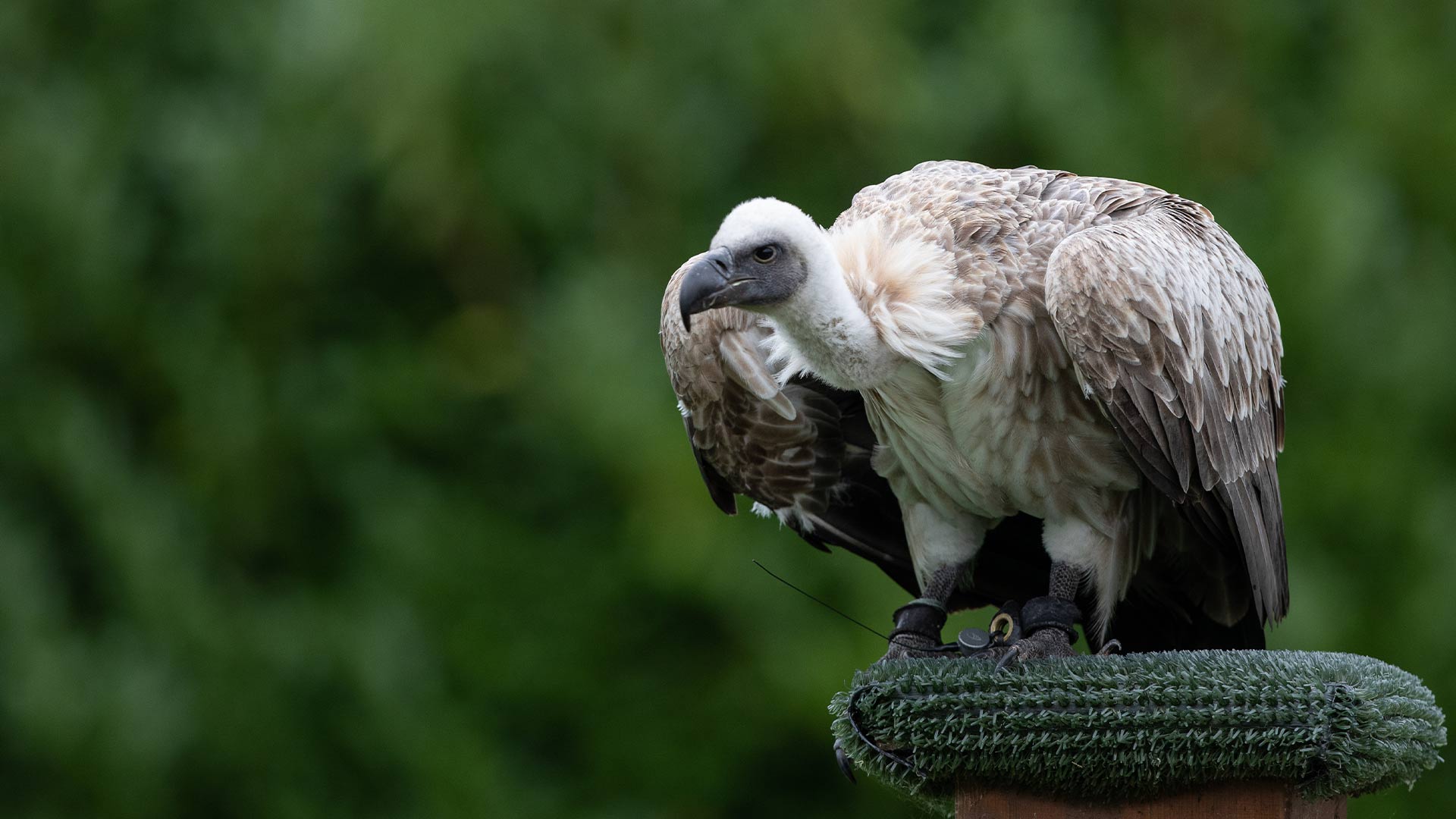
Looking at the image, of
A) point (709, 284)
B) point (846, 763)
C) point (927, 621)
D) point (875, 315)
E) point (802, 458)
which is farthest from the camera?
point (802, 458)

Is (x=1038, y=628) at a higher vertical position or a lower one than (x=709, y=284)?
lower

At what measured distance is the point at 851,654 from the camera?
24.0 ft

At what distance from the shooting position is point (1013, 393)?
3.69m

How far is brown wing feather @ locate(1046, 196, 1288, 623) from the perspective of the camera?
11.3 ft

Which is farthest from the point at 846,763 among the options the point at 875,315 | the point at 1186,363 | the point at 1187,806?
the point at 1186,363

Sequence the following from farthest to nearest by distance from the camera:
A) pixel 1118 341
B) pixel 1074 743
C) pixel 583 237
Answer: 1. pixel 583 237
2. pixel 1118 341
3. pixel 1074 743

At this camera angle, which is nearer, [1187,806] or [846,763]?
[1187,806]

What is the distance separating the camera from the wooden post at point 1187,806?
3.09 m

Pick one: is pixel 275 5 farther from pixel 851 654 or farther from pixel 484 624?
pixel 851 654

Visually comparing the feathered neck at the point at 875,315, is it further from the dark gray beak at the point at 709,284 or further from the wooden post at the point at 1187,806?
the wooden post at the point at 1187,806

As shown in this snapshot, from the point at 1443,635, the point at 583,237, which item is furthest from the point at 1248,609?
the point at 583,237

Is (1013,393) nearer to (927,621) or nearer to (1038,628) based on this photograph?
(1038,628)

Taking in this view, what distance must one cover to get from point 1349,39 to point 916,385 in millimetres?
5306

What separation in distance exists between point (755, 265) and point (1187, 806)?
1.53 meters
